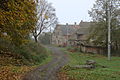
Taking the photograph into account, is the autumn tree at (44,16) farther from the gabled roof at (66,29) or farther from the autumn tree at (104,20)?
the gabled roof at (66,29)

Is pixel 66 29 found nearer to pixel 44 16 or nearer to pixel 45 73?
pixel 44 16

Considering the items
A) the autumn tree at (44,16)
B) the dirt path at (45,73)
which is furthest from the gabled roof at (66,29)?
the dirt path at (45,73)

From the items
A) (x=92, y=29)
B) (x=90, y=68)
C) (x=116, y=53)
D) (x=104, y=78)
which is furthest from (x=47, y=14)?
(x=104, y=78)

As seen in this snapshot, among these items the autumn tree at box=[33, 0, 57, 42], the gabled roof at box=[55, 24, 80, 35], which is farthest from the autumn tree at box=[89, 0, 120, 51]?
the gabled roof at box=[55, 24, 80, 35]

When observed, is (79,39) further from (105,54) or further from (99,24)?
(99,24)

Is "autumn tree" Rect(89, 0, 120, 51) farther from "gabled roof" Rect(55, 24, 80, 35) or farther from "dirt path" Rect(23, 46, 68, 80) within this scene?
"gabled roof" Rect(55, 24, 80, 35)

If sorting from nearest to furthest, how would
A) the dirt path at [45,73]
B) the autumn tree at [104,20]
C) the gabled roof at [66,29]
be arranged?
the dirt path at [45,73], the autumn tree at [104,20], the gabled roof at [66,29]

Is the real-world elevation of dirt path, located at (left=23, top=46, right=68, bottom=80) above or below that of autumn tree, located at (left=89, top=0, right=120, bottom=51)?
below

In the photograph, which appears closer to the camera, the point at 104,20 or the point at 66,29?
the point at 104,20

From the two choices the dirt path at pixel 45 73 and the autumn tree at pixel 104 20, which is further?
the autumn tree at pixel 104 20

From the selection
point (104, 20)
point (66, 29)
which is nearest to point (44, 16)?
point (104, 20)

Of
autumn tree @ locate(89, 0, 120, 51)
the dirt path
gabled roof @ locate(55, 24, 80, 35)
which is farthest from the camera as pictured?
gabled roof @ locate(55, 24, 80, 35)

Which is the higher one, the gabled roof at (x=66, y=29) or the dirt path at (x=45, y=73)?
the gabled roof at (x=66, y=29)

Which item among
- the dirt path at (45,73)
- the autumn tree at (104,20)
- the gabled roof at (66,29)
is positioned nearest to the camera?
the dirt path at (45,73)
